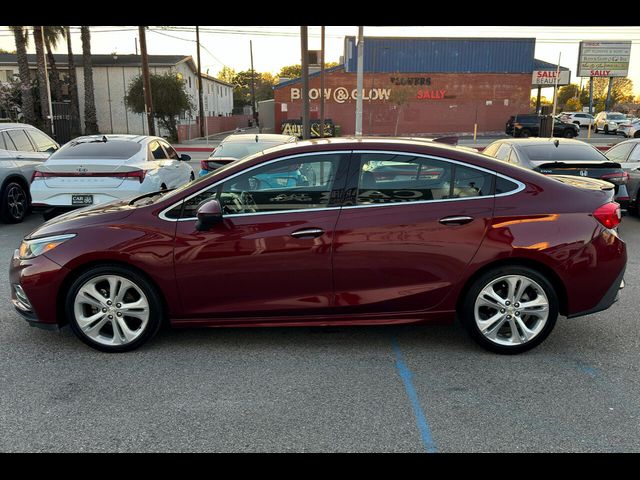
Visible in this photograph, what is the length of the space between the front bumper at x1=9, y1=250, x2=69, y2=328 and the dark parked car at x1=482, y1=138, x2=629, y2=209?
6.03 m

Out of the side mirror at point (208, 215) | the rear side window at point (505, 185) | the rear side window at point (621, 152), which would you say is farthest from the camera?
the rear side window at point (621, 152)

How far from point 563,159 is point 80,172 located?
7.42 metres

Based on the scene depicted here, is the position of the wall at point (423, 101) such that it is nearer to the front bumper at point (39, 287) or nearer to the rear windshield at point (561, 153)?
the rear windshield at point (561, 153)

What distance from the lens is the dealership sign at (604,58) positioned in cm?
4572

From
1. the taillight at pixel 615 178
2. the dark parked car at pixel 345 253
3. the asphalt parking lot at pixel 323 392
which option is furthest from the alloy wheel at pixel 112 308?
the taillight at pixel 615 178

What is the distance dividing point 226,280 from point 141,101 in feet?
106

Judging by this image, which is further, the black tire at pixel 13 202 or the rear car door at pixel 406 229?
the black tire at pixel 13 202

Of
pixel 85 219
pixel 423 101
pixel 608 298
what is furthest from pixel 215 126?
pixel 608 298

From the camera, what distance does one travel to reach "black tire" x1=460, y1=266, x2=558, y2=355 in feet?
13.2

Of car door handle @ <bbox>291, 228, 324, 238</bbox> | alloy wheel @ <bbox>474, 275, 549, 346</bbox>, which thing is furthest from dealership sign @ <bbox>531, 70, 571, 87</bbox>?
car door handle @ <bbox>291, 228, 324, 238</bbox>

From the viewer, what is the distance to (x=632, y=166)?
938 cm

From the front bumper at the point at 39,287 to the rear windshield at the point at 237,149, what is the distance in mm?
5407

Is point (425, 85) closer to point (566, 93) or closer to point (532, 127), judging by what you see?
point (532, 127)
